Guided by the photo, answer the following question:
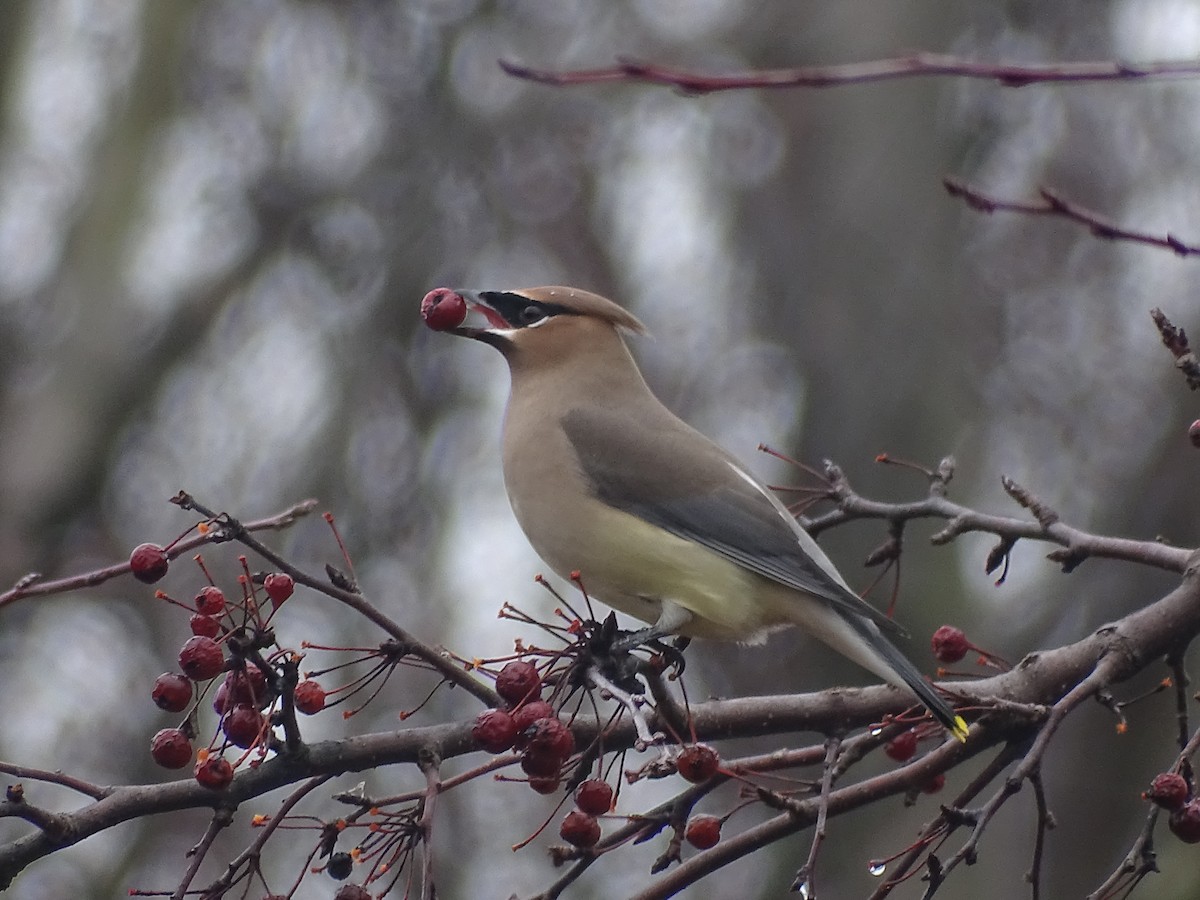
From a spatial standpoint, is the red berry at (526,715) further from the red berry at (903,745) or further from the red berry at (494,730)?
the red berry at (903,745)

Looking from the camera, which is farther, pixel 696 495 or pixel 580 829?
pixel 696 495

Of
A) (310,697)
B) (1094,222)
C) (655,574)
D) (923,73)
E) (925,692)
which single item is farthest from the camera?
(655,574)

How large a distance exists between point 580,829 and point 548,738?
0.21 m

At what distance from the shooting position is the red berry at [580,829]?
9.65 ft

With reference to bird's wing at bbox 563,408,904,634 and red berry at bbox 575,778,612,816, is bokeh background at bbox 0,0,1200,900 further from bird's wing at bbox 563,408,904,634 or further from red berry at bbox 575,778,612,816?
red berry at bbox 575,778,612,816

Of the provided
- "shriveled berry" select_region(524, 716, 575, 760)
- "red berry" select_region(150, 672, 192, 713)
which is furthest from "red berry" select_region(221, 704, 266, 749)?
"shriveled berry" select_region(524, 716, 575, 760)

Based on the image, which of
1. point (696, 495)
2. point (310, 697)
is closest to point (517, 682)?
point (310, 697)

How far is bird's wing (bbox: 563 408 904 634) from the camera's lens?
4086mm

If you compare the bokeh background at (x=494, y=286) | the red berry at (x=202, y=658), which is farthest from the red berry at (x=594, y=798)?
the bokeh background at (x=494, y=286)

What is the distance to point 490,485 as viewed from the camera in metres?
9.55

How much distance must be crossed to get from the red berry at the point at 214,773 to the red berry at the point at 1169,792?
1642 millimetres

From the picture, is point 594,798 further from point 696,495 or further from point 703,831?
point 696,495

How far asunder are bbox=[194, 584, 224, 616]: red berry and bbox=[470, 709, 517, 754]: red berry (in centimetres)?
51

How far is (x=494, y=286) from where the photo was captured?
9648 millimetres
